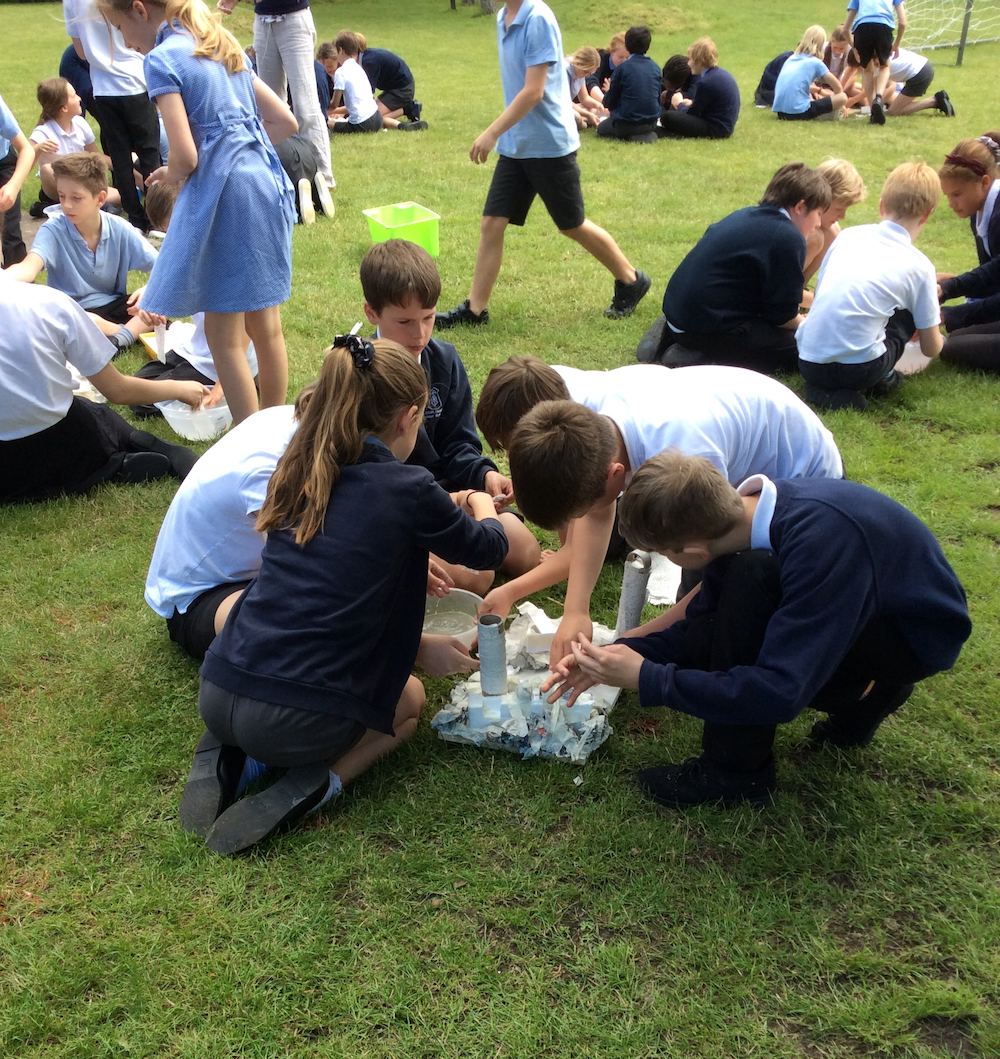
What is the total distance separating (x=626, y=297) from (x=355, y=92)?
6.04 m

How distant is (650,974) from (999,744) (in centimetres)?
115

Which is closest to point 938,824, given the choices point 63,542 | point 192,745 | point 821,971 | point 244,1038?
point 821,971

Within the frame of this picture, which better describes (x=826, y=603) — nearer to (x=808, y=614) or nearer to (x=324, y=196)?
(x=808, y=614)

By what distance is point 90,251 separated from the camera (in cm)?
487

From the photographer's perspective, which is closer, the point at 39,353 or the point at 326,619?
the point at 326,619

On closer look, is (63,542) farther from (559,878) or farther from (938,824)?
(938,824)

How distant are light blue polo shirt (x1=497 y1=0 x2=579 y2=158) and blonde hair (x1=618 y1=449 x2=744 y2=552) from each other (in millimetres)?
3362

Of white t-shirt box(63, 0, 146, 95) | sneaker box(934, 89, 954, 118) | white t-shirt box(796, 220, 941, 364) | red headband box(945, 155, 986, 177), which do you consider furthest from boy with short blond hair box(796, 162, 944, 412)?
sneaker box(934, 89, 954, 118)

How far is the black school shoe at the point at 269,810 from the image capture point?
2.19 metres

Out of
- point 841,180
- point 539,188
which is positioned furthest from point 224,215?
point 841,180

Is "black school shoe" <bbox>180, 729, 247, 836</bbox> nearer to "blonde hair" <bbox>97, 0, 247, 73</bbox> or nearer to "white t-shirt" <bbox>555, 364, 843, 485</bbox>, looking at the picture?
"white t-shirt" <bbox>555, 364, 843, 485</bbox>

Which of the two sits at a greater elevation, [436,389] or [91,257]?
[91,257]

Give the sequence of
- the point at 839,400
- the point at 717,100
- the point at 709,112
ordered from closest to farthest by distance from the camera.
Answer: the point at 839,400, the point at 717,100, the point at 709,112

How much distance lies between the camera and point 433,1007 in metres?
1.88
